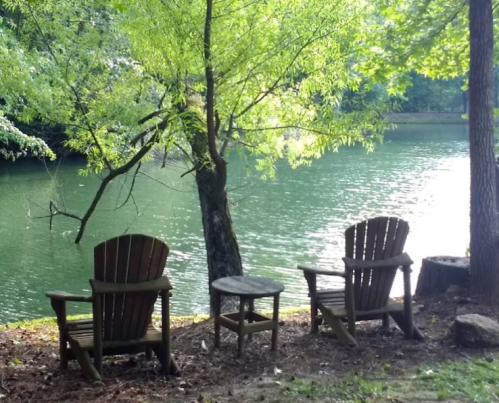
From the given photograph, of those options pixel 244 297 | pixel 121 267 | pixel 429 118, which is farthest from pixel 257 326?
pixel 429 118

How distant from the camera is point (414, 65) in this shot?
921 centimetres

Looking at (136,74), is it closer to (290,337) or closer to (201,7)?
(201,7)

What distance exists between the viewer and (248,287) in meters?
5.27

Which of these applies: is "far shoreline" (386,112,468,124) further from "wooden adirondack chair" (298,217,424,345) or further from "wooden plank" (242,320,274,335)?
"wooden plank" (242,320,274,335)

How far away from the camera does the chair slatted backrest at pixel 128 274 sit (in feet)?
14.8

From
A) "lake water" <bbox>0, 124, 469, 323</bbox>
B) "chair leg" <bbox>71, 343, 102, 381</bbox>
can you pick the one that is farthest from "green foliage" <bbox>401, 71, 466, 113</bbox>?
"chair leg" <bbox>71, 343, 102, 381</bbox>

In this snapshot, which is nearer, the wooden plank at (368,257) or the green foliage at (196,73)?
the wooden plank at (368,257)

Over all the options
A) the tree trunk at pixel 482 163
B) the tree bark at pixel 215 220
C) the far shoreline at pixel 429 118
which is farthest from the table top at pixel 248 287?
the far shoreline at pixel 429 118

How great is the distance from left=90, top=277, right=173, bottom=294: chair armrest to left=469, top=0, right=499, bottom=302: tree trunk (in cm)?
312

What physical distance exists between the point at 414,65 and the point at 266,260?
5836mm

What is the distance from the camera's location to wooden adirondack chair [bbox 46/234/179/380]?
452 cm

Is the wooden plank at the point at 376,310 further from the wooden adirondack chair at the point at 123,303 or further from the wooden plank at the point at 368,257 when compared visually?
the wooden adirondack chair at the point at 123,303

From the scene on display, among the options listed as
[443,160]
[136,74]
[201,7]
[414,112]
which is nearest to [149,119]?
[136,74]

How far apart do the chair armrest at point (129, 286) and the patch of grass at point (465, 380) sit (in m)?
1.73
